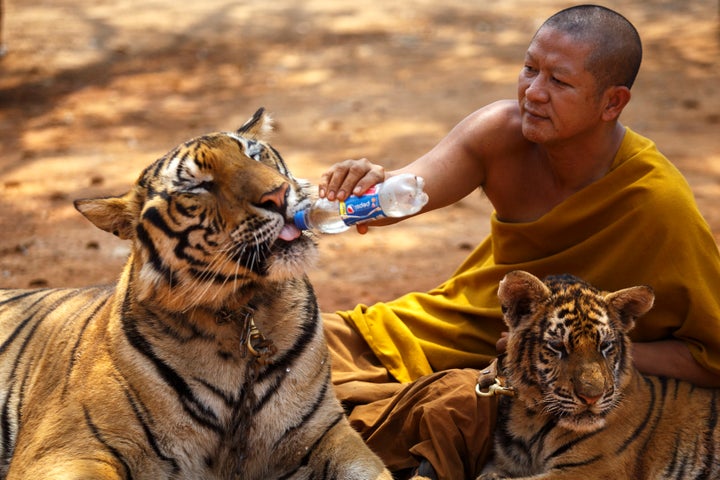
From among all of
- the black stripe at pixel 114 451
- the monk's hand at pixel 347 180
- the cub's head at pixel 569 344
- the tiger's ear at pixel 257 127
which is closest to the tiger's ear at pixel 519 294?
the cub's head at pixel 569 344

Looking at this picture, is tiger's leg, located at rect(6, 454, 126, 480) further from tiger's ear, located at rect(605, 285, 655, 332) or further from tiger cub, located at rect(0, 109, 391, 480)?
tiger's ear, located at rect(605, 285, 655, 332)

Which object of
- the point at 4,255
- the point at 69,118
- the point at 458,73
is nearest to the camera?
the point at 4,255

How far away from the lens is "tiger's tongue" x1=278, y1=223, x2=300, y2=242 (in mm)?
3186

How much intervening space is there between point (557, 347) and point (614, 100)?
108 cm

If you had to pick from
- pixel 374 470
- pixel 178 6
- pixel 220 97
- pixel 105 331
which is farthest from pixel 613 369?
pixel 178 6

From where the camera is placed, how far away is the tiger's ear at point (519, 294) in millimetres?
3539

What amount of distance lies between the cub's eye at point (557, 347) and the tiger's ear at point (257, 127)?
4.41ft

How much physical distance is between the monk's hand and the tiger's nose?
1.11 ft

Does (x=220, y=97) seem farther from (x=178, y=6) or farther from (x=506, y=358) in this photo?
(x=506, y=358)

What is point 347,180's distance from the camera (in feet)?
11.5

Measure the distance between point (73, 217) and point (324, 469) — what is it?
4.27 m

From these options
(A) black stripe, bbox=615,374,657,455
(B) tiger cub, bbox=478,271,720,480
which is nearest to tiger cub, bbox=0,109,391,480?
(B) tiger cub, bbox=478,271,720,480

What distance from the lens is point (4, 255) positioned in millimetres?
6465

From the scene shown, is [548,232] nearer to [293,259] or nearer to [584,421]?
[584,421]
